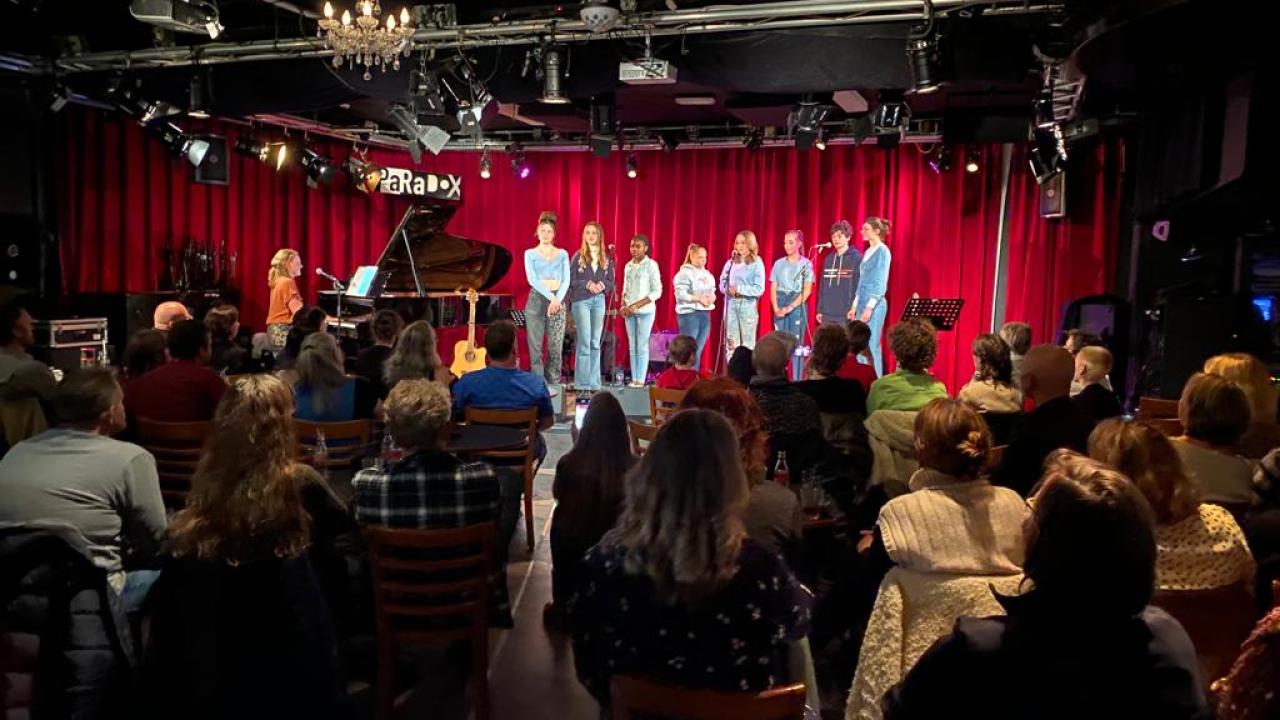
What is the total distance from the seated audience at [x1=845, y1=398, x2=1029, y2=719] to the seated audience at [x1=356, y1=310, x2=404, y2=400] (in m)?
3.62

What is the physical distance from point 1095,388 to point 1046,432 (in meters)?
1.10

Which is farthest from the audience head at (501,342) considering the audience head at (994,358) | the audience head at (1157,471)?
the audience head at (1157,471)

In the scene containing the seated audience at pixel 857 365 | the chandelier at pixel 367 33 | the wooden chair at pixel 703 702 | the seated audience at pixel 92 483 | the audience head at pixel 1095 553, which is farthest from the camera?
the chandelier at pixel 367 33

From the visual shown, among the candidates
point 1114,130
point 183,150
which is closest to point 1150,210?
point 1114,130

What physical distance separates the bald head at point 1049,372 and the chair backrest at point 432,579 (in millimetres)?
2201

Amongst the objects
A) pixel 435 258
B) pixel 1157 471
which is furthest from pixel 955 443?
pixel 435 258

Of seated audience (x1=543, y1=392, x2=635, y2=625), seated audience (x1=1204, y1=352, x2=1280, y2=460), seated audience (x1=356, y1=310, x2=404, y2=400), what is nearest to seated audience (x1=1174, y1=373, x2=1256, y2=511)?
seated audience (x1=1204, y1=352, x2=1280, y2=460)

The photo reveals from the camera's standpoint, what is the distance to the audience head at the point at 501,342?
513cm

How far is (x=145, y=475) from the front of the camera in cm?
294

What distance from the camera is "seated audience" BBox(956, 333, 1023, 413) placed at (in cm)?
413

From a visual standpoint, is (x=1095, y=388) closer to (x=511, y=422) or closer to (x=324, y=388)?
(x=511, y=422)

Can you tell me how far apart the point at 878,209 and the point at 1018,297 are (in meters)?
1.90

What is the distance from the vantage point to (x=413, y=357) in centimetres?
503

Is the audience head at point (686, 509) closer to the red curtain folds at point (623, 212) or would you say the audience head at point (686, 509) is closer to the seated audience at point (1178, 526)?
the seated audience at point (1178, 526)
